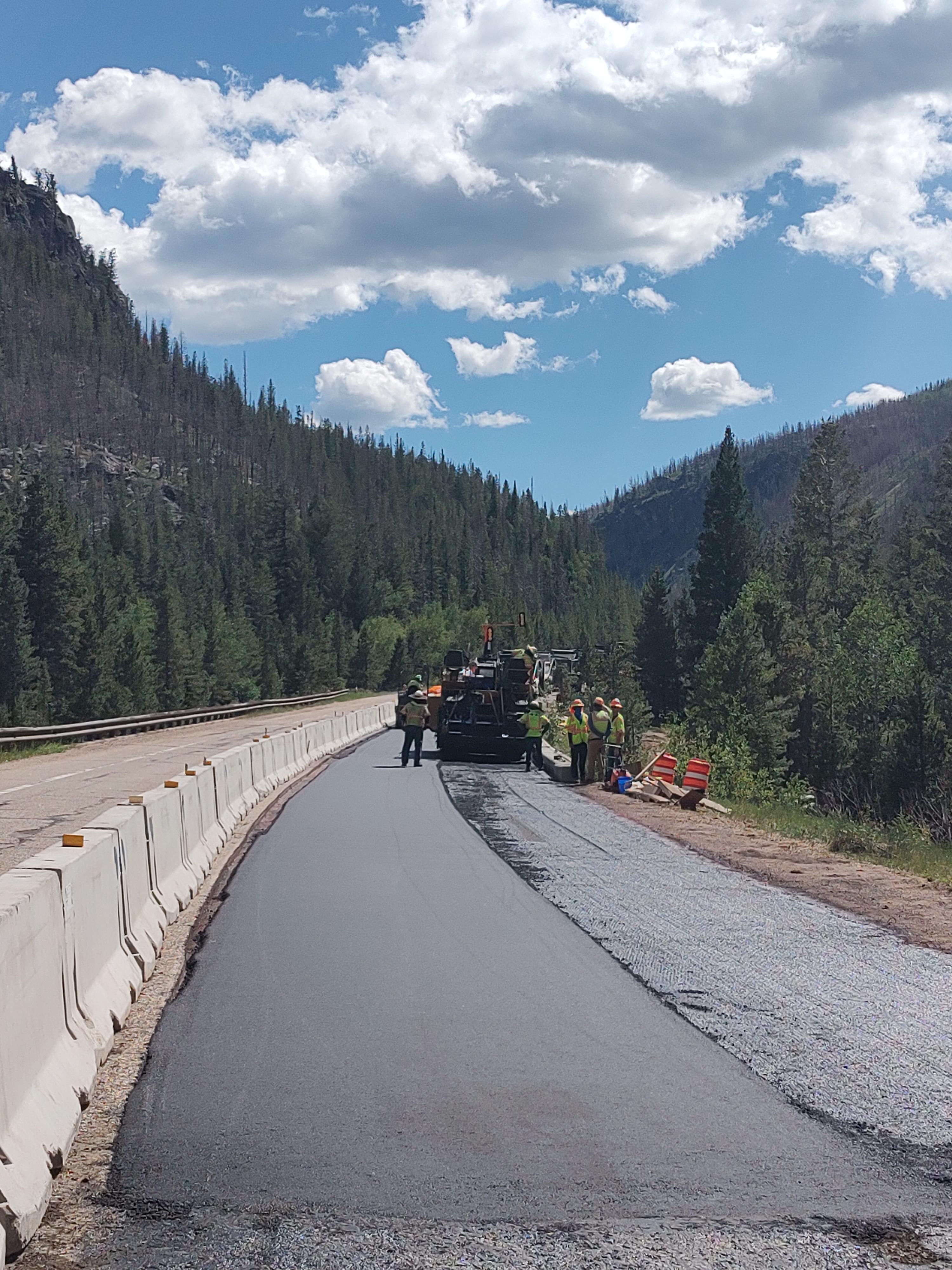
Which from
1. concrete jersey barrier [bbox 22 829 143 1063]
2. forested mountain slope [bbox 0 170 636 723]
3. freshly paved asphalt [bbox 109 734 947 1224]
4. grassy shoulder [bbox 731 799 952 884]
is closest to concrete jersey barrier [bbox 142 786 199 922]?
freshly paved asphalt [bbox 109 734 947 1224]

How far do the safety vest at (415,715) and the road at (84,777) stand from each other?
546cm

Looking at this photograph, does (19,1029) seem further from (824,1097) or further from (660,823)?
(660,823)

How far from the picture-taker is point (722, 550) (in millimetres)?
96188

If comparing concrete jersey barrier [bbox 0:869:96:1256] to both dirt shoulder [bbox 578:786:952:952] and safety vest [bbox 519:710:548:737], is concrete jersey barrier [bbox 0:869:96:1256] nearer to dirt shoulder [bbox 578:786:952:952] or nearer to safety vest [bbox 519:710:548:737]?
dirt shoulder [bbox 578:786:952:952]

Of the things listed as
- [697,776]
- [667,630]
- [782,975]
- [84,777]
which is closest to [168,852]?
[782,975]

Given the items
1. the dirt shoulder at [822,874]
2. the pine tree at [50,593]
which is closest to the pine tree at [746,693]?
the pine tree at [50,593]

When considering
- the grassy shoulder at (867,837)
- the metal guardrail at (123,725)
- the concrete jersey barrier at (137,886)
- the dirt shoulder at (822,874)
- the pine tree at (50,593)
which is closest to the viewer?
the concrete jersey barrier at (137,886)

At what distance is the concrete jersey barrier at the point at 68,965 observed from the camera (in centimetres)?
452

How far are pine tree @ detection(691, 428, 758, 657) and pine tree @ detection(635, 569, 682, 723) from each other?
231 inches

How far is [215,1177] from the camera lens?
15.6 feet

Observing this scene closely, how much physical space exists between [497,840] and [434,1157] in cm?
1111

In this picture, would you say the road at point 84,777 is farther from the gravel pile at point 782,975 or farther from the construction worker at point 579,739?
the construction worker at point 579,739

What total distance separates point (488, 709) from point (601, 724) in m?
6.75

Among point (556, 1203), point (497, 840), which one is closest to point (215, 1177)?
point (556, 1203)
